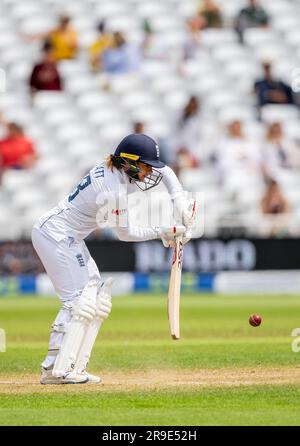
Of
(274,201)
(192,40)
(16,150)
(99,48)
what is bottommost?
(274,201)

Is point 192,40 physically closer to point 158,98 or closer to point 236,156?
point 158,98

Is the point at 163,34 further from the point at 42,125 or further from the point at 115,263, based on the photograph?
the point at 115,263

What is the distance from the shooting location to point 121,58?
1780 centimetres

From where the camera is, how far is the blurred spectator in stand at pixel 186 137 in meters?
16.3

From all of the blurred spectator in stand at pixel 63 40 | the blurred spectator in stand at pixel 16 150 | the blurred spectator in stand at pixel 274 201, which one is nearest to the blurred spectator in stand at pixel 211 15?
the blurred spectator in stand at pixel 63 40

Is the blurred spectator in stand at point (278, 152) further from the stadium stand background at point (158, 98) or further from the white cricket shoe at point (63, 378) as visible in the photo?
the white cricket shoe at point (63, 378)

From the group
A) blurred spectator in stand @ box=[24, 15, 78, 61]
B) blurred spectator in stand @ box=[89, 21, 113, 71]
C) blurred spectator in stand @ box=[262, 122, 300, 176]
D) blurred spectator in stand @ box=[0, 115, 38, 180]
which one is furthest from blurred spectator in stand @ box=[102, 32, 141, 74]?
blurred spectator in stand @ box=[262, 122, 300, 176]

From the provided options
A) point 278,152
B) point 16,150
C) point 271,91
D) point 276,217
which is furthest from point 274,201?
point 16,150

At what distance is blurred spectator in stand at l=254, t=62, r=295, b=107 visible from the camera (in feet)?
57.4

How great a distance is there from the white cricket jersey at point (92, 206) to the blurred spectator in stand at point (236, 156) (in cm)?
859

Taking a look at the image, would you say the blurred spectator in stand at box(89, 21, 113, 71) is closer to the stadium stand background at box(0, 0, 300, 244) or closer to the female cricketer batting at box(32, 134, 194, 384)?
the stadium stand background at box(0, 0, 300, 244)

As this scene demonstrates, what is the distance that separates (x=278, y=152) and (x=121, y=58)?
3129mm

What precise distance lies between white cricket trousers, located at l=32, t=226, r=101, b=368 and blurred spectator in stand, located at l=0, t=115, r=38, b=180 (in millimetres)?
8539

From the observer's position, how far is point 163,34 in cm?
1909
